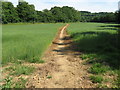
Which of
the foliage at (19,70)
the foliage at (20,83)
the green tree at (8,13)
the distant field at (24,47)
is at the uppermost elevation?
the green tree at (8,13)

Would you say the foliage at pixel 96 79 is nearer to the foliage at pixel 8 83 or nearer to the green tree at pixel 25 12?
the foliage at pixel 8 83

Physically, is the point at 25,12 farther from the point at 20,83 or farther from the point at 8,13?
the point at 20,83

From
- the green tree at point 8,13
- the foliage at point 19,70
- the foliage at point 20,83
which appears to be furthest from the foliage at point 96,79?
the green tree at point 8,13

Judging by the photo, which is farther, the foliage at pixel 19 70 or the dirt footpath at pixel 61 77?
the foliage at pixel 19 70

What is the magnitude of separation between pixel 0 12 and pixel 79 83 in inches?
3040

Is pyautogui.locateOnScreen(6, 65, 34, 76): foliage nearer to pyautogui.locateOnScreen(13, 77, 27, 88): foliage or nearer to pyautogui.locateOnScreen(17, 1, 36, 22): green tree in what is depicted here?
pyautogui.locateOnScreen(13, 77, 27, 88): foliage

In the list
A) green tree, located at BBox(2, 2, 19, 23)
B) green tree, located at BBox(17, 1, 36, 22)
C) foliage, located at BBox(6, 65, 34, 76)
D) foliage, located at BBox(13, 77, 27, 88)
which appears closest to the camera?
foliage, located at BBox(13, 77, 27, 88)

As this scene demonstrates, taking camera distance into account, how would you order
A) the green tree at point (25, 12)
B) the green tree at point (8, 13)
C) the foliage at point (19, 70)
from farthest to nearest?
1. the green tree at point (25, 12)
2. the green tree at point (8, 13)
3. the foliage at point (19, 70)

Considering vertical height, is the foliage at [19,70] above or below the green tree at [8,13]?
below

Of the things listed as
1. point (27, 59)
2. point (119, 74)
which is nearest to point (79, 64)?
point (119, 74)

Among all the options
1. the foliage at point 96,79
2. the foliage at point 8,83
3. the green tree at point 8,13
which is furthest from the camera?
the green tree at point 8,13

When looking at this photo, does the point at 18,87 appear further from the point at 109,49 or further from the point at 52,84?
the point at 109,49

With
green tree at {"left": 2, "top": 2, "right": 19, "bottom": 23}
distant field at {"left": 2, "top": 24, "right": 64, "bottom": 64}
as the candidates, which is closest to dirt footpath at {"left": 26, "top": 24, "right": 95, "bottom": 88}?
distant field at {"left": 2, "top": 24, "right": 64, "bottom": 64}

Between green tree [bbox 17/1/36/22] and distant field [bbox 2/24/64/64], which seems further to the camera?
green tree [bbox 17/1/36/22]
